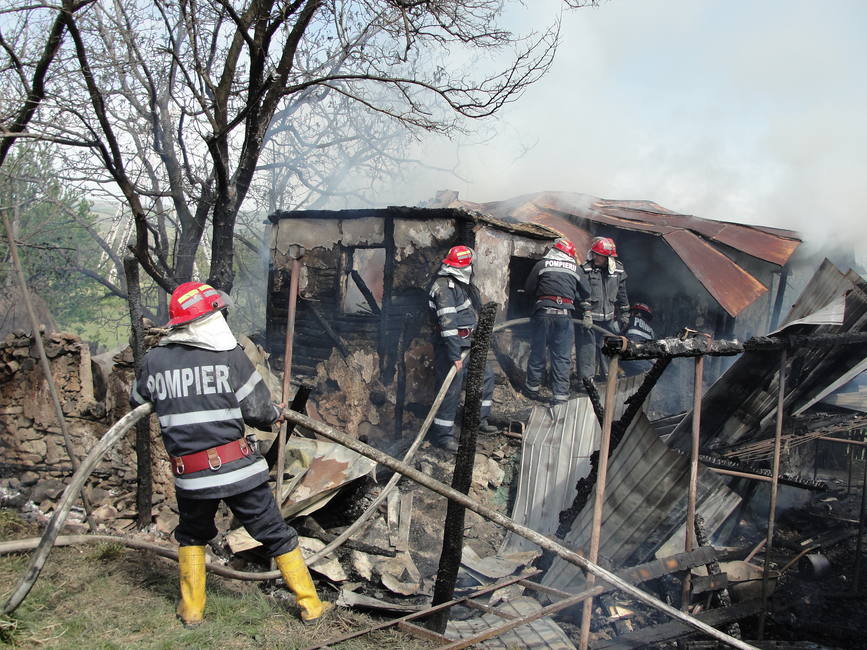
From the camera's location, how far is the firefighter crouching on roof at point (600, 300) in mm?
9109

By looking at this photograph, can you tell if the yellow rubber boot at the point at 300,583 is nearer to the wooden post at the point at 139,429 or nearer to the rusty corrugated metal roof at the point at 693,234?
the wooden post at the point at 139,429

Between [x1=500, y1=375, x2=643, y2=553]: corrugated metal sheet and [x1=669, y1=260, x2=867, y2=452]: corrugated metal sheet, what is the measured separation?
118 centimetres

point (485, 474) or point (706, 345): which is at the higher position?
point (706, 345)

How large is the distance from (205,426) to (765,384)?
14.5 feet

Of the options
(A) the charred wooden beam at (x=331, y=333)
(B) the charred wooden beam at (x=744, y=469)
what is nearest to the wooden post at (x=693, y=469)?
(B) the charred wooden beam at (x=744, y=469)

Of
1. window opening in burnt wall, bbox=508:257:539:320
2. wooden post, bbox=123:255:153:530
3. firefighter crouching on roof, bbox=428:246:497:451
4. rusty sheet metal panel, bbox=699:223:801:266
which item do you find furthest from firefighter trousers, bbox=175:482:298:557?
rusty sheet metal panel, bbox=699:223:801:266

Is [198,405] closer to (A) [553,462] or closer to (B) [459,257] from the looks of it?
(A) [553,462]

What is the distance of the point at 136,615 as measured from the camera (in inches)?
137

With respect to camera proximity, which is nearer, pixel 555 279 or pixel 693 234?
pixel 555 279

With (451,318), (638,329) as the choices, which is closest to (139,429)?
(451,318)

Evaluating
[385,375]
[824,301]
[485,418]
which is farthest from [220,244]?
[824,301]

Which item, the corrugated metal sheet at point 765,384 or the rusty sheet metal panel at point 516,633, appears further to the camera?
the corrugated metal sheet at point 765,384

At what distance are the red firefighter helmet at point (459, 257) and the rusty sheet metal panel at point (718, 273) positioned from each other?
370 centimetres

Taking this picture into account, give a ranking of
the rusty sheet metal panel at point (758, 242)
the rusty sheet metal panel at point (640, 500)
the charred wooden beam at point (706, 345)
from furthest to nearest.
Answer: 1. the rusty sheet metal panel at point (758, 242)
2. the rusty sheet metal panel at point (640, 500)
3. the charred wooden beam at point (706, 345)
